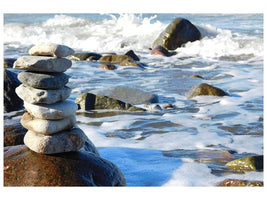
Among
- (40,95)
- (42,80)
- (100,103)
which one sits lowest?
(100,103)

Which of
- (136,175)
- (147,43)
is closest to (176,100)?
(136,175)

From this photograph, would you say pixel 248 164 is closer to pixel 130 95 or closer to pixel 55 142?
pixel 55 142

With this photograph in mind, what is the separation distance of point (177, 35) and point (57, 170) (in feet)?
38.1

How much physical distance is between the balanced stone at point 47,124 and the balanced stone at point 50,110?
0.05 meters

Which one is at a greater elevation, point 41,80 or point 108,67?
point 41,80

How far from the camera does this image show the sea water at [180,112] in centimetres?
405

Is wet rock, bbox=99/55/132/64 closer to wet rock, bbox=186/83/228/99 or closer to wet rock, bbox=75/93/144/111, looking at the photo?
wet rock, bbox=186/83/228/99

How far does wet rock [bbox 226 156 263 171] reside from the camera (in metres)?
3.77

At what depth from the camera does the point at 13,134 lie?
3969 millimetres

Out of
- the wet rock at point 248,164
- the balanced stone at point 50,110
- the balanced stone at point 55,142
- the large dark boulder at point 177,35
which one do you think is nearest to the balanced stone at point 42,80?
the balanced stone at point 50,110

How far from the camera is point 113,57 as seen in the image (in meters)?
11.7

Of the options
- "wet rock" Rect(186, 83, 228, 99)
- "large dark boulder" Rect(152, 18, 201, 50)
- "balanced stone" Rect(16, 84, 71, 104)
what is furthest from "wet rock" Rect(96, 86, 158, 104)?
"large dark boulder" Rect(152, 18, 201, 50)

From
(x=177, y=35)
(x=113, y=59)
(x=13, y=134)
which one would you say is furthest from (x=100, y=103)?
(x=177, y=35)

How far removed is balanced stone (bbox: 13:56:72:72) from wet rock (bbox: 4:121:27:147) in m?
1.25
